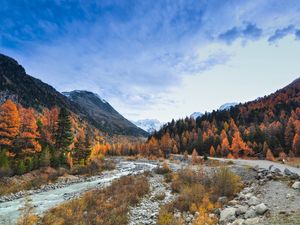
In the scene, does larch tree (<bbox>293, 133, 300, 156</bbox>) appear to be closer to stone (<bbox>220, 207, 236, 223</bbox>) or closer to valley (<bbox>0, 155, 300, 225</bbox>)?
valley (<bbox>0, 155, 300, 225</bbox>)

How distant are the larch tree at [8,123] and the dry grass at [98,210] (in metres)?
25.1

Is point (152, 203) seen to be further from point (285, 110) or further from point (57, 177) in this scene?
point (285, 110)

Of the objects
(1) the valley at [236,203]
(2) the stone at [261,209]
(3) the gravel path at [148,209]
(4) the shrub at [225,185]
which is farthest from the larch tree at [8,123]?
(2) the stone at [261,209]

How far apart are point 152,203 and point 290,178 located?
13903 millimetres

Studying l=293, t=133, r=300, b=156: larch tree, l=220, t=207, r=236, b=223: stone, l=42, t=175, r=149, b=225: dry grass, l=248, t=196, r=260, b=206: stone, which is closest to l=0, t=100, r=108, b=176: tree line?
l=42, t=175, r=149, b=225: dry grass

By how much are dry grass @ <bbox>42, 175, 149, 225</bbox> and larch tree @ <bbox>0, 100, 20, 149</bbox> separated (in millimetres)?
25068

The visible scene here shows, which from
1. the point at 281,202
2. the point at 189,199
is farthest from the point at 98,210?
the point at 281,202

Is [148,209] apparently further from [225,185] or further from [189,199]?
[225,185]

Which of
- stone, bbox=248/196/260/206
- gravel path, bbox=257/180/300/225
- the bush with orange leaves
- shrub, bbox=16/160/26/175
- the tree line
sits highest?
the tree line

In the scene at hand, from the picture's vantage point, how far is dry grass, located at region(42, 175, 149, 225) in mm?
18250

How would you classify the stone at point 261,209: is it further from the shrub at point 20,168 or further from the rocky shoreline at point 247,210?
the shrub at point 20,168

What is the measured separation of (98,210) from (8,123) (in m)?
31.2

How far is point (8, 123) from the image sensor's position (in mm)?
43688

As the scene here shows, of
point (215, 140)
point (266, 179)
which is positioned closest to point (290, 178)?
point (266, 179)
